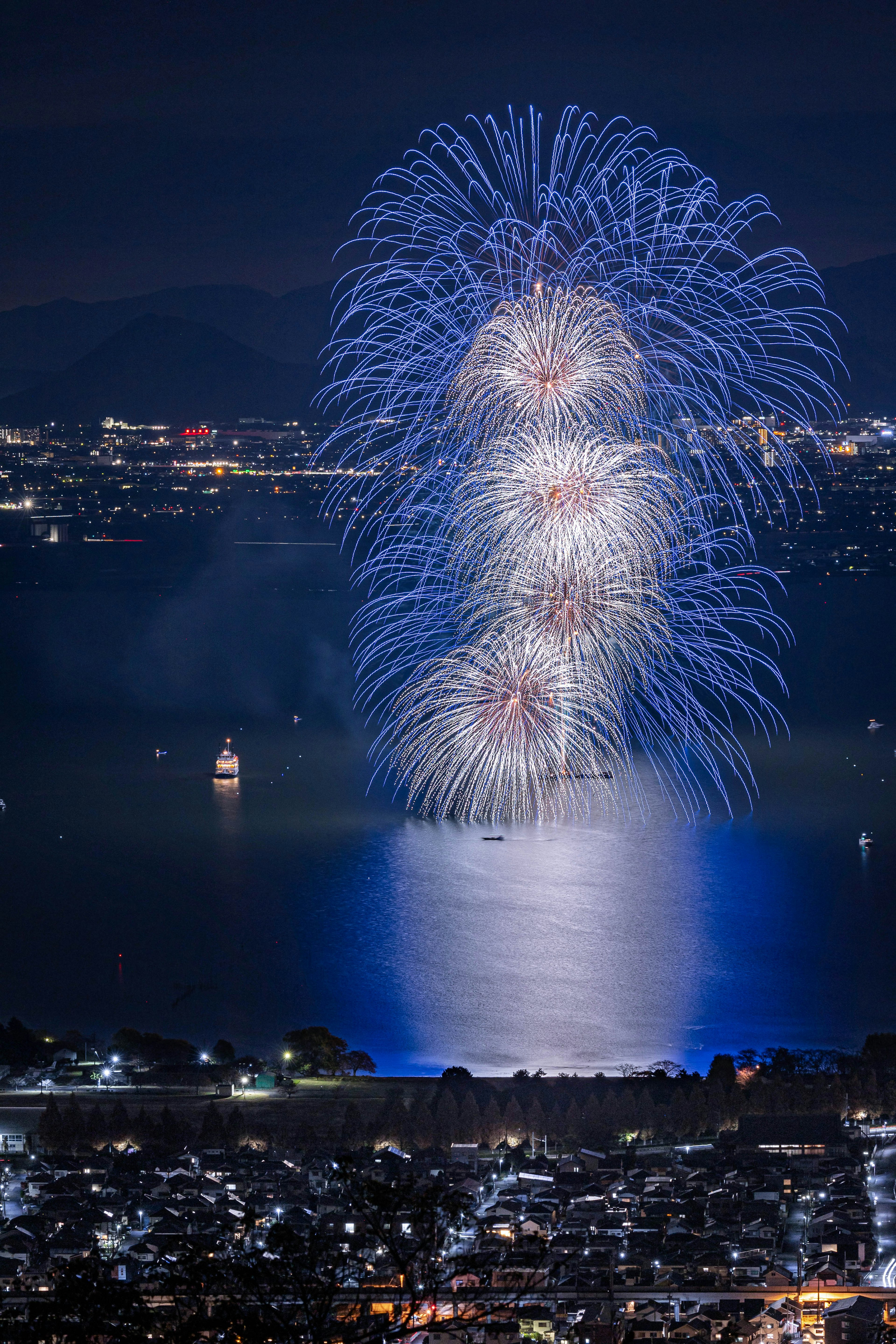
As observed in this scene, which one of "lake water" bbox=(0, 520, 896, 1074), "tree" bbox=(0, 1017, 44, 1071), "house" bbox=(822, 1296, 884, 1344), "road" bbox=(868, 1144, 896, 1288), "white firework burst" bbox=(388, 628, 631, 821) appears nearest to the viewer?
"house" bbox=(822, 1296, 884, 1344)

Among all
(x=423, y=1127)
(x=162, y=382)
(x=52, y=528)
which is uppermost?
(x=162, y=382)

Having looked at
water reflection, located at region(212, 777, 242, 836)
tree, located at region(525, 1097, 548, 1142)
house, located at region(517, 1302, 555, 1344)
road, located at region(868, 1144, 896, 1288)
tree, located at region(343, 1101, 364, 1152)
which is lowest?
tree, located at region(343, 1101, 364, 1152)

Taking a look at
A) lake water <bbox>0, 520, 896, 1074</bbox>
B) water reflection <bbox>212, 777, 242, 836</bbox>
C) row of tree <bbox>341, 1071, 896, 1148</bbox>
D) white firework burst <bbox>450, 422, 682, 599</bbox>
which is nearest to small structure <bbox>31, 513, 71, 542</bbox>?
lake water <bbox>0, 520, 896, 1074</bbox>

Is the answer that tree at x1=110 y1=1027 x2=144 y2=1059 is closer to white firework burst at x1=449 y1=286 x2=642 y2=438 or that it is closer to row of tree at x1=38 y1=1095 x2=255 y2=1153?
row of tree at x1=38 y1=1095 x2=255 y2=1153

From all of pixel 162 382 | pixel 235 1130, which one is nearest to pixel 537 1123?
pixel 235 1130

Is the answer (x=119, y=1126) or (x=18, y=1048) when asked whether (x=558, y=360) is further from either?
(x=18, y=1048)

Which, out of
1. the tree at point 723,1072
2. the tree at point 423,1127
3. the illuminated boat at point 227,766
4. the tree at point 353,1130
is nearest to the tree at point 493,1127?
the tree at point 423,1127
